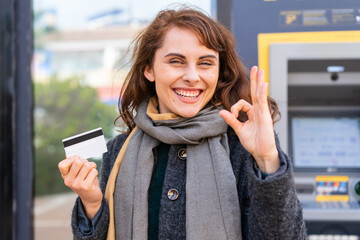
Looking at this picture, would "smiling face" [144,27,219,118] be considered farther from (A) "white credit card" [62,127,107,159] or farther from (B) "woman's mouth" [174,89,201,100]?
(A) "white credit card" [62,127,107,159]

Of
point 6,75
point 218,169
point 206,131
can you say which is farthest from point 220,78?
point 6,75

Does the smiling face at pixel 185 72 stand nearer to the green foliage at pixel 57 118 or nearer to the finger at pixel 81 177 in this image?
the finger at pixel 81 177

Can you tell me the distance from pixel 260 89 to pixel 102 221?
79 centimetres

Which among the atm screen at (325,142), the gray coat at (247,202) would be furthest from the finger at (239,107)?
the atm screen at (325,142)

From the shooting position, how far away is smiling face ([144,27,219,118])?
1623 mm

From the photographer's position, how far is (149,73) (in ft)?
6.02

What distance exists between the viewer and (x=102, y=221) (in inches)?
63.1

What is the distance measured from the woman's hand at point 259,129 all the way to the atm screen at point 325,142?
0.99 meters

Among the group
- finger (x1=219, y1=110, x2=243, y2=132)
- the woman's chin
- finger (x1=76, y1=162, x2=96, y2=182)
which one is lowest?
finger (x1=76, y1=162, x2=96, y2=182)

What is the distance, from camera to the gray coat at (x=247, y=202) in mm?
1319

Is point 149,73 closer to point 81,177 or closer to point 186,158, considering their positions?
point 186,158

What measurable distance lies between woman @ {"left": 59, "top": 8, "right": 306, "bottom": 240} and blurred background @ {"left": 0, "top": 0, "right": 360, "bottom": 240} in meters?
0.29

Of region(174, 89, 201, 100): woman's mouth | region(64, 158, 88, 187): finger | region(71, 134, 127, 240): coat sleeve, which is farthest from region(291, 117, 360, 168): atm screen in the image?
region(64, 158, 88, 187): finger

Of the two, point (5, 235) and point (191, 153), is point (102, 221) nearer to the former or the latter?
point (191, 153)
